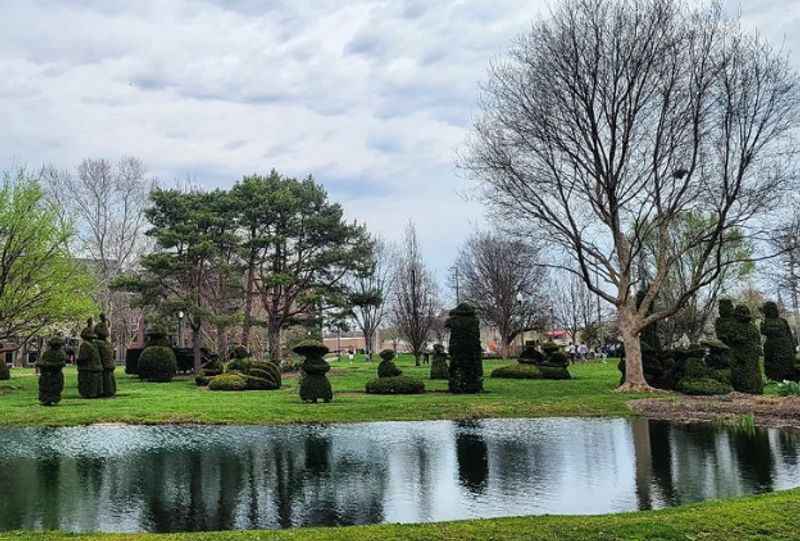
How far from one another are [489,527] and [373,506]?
7.17 ft

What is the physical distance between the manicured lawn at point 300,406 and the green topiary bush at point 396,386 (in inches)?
18.5

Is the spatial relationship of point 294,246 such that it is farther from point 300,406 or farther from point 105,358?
point 300,406

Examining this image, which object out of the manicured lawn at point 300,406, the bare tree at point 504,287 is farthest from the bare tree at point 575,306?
the manicured lawn at point 300,406

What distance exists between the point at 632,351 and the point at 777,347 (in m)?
7.75

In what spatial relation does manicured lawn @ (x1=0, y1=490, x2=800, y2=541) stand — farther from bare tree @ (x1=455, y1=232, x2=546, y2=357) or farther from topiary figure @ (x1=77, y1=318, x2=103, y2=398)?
bare tree @ (x1=455, y1=232, x2=546, y2=357)

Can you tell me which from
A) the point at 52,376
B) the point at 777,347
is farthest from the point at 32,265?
the point at 777,347

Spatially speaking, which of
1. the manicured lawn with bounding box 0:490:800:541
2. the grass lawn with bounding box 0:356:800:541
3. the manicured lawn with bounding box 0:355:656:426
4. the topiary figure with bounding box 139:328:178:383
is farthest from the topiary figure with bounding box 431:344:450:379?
the manicured lawn with bounding box 0:490:800:541

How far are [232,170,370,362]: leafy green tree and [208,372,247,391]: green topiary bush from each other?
41.5ft

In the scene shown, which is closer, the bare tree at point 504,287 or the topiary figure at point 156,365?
the topiary figure at point 156,365

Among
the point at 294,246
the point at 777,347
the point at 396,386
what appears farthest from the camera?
the point at 294,246

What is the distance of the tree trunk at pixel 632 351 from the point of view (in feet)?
76.0

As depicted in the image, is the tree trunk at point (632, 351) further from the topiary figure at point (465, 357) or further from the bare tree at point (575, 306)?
the bare tree at point (575, 306)

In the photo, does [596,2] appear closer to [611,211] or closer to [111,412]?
[611,211]

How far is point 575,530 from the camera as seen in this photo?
6.32m
